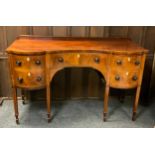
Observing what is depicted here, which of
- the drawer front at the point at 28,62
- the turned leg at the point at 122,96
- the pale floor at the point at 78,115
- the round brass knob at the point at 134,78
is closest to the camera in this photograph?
the drawer front at the point at 28,62

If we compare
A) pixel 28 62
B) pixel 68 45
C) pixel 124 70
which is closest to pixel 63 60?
pixel 68 45

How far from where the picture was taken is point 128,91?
7.27 feet

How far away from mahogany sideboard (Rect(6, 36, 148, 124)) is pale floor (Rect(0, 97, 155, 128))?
0.38 m

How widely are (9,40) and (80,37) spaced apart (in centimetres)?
69

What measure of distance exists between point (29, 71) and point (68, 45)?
39 centimetres

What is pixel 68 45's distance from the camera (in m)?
1.63

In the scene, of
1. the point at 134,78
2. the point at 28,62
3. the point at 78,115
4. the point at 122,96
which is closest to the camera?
the point at 28,62

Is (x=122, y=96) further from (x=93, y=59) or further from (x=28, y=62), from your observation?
(x=28, y=62)

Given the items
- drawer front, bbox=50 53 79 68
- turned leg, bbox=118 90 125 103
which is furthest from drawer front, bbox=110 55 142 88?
turned leg, bbox=118 90 125 103

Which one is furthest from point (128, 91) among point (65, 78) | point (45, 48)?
point (45, 48)

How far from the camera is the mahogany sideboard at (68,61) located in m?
1.48

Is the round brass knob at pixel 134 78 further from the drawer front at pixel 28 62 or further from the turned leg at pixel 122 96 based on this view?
the drawer front at pixel 28 62

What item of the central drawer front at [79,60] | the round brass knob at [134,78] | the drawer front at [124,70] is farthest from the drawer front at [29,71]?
the round brass knob at [134,78]
